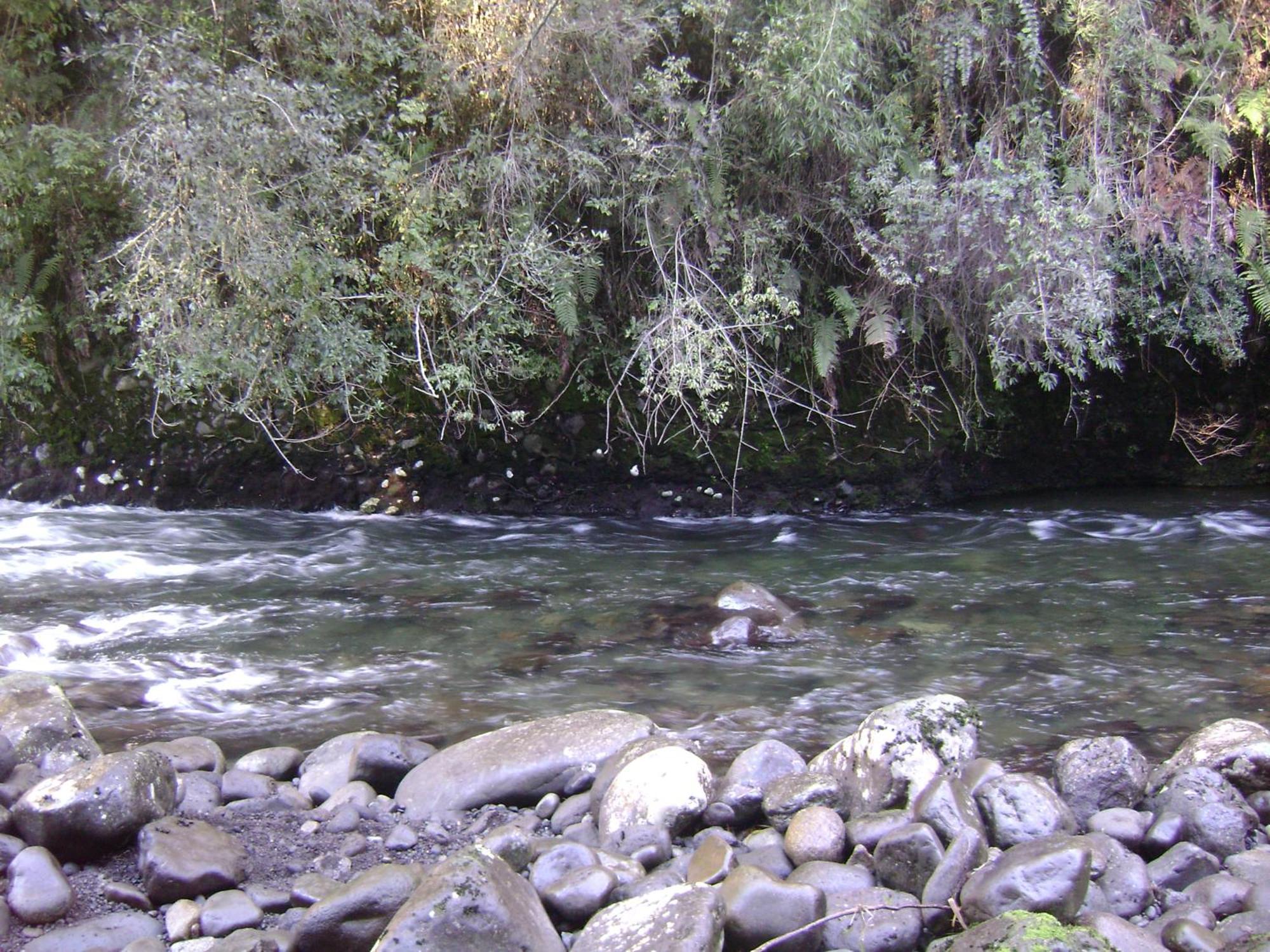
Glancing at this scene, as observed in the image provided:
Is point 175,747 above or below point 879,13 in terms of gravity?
below

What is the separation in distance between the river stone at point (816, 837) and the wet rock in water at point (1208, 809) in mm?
1242

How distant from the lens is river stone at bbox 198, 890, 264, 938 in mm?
2904

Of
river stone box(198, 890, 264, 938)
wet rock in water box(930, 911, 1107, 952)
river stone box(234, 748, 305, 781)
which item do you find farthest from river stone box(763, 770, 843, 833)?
river stone box(234, 748, 305, 781)

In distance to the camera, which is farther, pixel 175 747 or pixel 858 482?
pixel 858 482

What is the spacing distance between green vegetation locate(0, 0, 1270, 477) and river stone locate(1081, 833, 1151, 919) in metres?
4.25

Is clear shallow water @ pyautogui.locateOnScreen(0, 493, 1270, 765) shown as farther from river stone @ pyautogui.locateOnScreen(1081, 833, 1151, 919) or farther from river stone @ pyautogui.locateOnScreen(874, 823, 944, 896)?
river stone @ pyautogui.locateOnScreen(874, 823, 944, 896)

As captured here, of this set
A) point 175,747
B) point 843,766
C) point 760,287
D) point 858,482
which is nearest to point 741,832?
point 843,766

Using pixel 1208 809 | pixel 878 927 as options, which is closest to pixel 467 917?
pixel 878 927

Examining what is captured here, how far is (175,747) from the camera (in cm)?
407

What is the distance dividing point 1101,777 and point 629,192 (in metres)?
5.22

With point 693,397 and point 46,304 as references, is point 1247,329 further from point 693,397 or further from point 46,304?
point 46,304

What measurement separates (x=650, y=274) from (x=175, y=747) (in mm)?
5066

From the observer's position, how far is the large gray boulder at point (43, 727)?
3.81 meters

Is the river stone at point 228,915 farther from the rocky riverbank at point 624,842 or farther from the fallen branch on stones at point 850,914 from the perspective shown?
the fallen branch on stones at point 850,914
